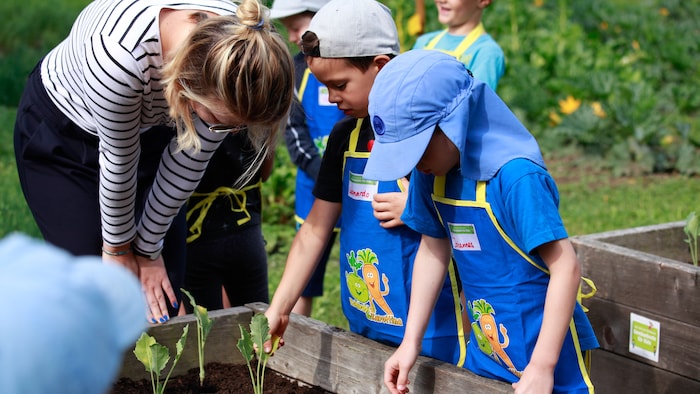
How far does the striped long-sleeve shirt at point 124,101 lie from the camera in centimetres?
236

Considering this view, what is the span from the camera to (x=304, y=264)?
2.70 m

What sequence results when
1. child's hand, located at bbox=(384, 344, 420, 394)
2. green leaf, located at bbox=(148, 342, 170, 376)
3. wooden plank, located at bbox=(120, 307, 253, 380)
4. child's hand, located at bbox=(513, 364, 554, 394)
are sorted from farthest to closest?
wooden plank, located at bbox=(120, 307, 253, 380), green leaf, located at bbox=(148, 342, 170, 376), child's hand, located at bbox=(384, 344, 420, 394), child's hand, located at bbox=(513, 364, 554, 394)

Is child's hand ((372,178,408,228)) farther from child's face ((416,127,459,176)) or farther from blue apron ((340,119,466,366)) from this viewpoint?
child's face ((416,127,459,176))

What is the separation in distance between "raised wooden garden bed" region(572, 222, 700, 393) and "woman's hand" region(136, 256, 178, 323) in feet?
4.79

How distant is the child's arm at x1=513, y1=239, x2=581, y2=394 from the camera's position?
6.47ft

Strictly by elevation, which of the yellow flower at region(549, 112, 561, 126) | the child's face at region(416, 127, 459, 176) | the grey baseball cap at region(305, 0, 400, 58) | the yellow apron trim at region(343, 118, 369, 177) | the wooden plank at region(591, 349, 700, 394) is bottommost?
the yellow flower at region(549, 112, 561, 126)

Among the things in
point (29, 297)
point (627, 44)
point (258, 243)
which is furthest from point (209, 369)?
point (627, 44)

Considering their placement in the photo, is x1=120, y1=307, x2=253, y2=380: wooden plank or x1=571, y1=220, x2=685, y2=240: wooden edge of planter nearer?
x1=120, y1=307, x2=253, y2=380: wooden plank

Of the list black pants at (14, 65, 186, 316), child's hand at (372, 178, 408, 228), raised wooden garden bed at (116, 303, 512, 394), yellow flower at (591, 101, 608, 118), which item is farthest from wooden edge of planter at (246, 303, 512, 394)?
yellow flower at (591, 101, 608, 118)

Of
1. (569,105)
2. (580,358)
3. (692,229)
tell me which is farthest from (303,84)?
(569,105)

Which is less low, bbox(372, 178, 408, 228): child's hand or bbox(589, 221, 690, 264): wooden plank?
bbox(372, 178, 408, 228): child's hand

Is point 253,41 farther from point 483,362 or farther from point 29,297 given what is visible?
point 29,297

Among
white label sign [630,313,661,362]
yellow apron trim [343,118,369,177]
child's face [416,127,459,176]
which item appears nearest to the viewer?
child's face [416,127,459,176]

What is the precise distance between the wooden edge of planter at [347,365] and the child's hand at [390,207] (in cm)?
33
